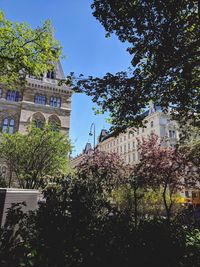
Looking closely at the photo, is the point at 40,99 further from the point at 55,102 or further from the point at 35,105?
the point at 55,102

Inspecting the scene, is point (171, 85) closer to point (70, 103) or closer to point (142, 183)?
point (142, 183)

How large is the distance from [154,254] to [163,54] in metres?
5.34

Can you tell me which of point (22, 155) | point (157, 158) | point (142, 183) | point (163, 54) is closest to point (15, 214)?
point (163, 54)

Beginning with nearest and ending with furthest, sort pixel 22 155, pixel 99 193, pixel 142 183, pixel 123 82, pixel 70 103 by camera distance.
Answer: pixel 99 193
pixel 123 82
pixel 142 183
pixel 22 155
pixel 70 103

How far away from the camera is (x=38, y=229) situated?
4.14m

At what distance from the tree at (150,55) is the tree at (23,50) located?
260 inches

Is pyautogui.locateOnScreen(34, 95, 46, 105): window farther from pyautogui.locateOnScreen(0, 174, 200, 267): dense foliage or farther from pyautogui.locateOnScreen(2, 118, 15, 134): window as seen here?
pyautogui.locateOnScreen(0, 174, 200, 267): dense foliage

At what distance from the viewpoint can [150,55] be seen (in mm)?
7379

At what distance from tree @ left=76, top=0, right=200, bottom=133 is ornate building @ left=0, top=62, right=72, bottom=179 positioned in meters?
26.3

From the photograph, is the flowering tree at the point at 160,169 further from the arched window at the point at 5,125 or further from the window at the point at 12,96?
the window at the point at 12,96

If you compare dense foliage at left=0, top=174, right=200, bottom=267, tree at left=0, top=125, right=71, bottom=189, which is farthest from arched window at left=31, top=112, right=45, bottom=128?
dense foliage at left=0, top=174, right=200, bottom=267

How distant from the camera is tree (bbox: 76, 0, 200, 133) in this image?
6.52m

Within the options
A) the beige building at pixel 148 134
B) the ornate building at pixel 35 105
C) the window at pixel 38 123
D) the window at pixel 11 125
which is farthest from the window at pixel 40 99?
the beige building at pixel 148 134

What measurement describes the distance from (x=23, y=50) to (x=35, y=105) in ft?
78.2
